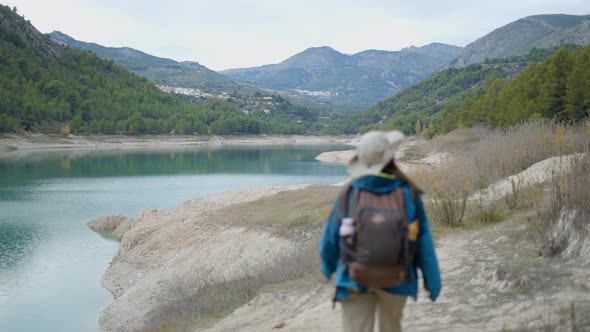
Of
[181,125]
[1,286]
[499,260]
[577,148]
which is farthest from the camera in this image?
[181,125]

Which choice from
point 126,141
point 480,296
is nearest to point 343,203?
point 480,296

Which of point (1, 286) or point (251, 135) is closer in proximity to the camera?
point (1, 286)

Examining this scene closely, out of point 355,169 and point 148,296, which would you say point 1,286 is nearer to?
point 148,296

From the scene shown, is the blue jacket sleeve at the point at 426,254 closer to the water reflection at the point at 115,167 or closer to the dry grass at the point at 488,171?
the dry grass at the point at 488,171


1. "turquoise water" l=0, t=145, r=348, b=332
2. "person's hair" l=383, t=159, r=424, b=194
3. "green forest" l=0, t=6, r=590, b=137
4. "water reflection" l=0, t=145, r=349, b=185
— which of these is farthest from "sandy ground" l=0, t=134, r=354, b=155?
"person's hair" l=383, t=159, r=424, b=194

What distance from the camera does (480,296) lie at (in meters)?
5.93

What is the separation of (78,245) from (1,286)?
6122 mm

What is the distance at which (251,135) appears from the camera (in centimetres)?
13675

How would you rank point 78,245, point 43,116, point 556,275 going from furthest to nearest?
1. point 43,116
2. point 78,245
3. point 556,275

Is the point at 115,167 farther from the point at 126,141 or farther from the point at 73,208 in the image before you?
the point at 126,141

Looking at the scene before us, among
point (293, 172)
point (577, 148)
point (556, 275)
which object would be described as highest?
point (577, 148)

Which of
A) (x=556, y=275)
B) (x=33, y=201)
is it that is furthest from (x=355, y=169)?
(x=33, y=201)

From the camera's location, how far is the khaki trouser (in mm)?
3518

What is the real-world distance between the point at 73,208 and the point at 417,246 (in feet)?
106
